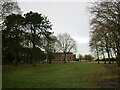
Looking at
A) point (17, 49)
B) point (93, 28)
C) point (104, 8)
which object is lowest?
point (17, 49)

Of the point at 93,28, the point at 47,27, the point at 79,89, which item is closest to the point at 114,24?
the point at 93,28

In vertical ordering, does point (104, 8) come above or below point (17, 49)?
above

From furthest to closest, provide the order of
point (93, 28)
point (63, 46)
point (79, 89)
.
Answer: point (63, 46), point (93, 28), point (79, 89)

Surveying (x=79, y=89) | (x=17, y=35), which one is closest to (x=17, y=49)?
(x=17, y=35)

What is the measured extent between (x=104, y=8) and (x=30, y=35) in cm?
2196

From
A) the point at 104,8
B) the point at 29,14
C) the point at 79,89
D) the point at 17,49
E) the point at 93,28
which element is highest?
the point at 29,14

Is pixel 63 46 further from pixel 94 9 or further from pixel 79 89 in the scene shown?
pixel 79 89

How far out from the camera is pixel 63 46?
7156 centimetres

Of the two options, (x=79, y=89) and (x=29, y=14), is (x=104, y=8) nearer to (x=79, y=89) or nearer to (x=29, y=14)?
(x=79, y=89)

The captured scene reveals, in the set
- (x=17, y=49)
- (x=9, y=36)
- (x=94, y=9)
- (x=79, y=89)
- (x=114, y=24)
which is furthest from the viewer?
(x=17, y=49)

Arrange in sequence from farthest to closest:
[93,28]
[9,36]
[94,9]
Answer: [9,36], [93,28], [94,9]

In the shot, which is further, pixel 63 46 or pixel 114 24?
pixel 63 46

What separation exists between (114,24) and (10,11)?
53.6ft

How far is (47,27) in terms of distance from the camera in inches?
1471
